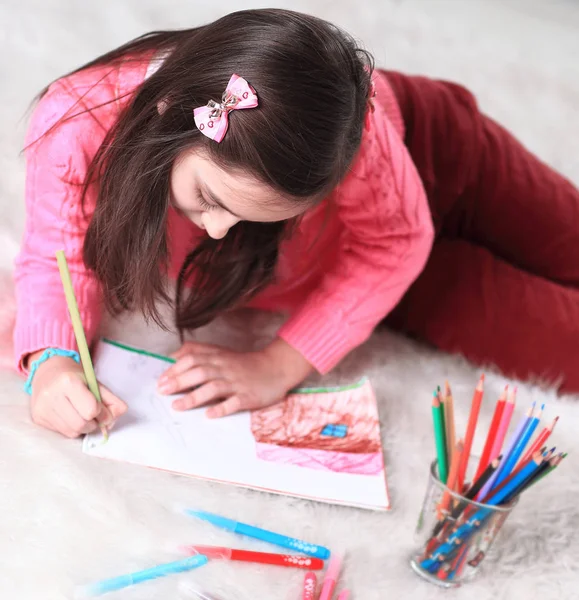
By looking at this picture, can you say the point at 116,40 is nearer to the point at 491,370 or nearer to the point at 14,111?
the point at 14,111

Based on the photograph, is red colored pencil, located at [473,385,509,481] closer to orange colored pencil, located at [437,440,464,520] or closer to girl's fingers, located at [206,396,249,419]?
orange colored pencil, located at [437,440,464,520]

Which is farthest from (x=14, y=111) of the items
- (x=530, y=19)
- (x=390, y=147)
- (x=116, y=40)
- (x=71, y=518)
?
(x=530, y=19)

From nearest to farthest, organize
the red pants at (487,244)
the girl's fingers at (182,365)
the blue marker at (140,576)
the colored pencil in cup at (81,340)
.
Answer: the blue marker at (140,576), the colored pencil in cup at (81,340), the girl's fingers at (182,365), the red pants at (487,244)

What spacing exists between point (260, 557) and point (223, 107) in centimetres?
32

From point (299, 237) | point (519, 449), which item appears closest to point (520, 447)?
point (519, 449)

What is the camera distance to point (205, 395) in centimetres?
72

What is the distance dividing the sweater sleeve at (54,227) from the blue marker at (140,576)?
230 millimetres

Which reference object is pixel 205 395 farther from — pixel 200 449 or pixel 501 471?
pixel 501 471

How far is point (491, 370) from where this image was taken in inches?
35.3

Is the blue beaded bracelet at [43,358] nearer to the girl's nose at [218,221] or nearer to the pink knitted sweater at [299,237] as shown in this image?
the pink knitted sweater at [299,237]

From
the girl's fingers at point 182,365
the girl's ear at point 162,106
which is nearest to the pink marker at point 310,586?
the girl's fingers at point 182,365

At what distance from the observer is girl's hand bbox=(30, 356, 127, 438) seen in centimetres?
63

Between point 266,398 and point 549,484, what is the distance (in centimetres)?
27

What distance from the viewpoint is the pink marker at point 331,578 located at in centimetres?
57
